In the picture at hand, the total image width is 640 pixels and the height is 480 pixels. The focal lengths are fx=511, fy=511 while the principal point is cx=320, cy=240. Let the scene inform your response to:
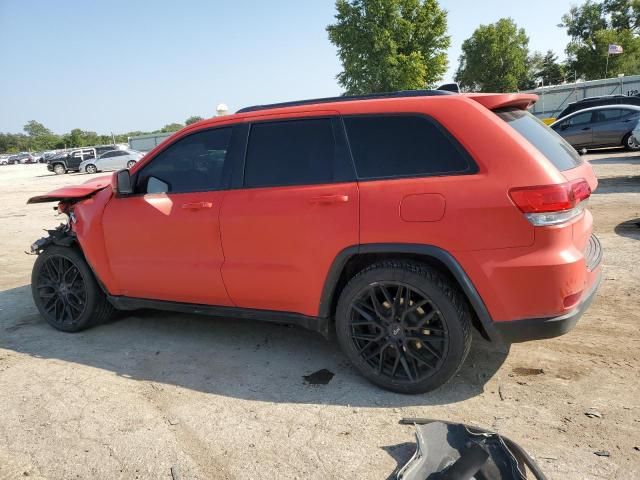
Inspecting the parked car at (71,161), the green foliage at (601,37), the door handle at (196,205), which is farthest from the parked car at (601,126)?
the green foliage at (601,37)

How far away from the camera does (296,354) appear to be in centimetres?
399

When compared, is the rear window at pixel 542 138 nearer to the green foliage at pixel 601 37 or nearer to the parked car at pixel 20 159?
Answer: the green foliage at pixel 601 37

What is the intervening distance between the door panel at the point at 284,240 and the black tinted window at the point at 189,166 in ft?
1.06

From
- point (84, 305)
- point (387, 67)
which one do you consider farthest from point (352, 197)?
point (387, 67)

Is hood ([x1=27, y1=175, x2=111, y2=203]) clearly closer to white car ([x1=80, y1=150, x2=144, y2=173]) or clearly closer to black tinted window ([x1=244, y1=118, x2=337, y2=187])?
black tinted window ([x1=244, y1=118, x2=337, y2=187])

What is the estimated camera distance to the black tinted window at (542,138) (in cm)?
309

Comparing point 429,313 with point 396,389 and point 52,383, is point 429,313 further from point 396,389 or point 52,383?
point 52,383

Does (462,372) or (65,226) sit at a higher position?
(65,226)

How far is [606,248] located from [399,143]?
159 inches

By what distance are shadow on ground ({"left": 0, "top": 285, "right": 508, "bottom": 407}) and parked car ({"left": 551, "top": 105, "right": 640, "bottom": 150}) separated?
48.3 ft

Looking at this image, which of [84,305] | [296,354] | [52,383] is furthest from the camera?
[84,305]

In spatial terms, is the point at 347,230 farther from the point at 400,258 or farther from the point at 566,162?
the point at 566,162

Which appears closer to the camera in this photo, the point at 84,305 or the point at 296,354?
the point at 296,354

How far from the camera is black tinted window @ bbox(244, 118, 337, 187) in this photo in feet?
11.2
